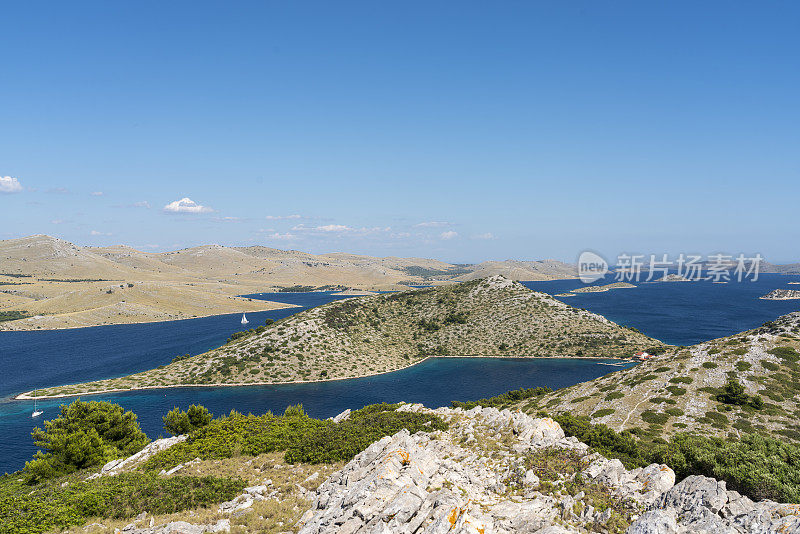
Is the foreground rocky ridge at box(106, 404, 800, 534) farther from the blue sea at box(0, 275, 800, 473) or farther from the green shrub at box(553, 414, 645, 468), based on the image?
the blue sea at box(0, 275, 800, 473)

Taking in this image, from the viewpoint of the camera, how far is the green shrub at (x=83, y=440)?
33750 millimetres

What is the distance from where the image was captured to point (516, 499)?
59.0 feet

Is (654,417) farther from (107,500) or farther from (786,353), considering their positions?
(107,500)

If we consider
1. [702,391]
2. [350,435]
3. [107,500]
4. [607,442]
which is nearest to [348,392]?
[350,435]

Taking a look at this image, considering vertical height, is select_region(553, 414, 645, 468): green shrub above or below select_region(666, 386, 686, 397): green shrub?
above

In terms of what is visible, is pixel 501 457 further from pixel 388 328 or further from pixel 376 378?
pixel 388 328

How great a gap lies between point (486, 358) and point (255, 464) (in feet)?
330

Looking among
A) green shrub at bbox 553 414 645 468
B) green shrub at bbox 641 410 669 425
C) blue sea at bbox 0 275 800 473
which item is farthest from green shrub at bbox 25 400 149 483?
green shrub at bbox 641 410 669 425

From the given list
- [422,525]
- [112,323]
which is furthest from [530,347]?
[112,323]

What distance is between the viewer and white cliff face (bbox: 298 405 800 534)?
45.8ft

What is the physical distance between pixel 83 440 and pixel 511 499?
1557 inches

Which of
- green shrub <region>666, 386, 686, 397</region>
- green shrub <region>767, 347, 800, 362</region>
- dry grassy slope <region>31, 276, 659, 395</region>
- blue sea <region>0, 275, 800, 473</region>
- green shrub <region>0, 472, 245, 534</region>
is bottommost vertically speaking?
blue sea <region>0, 275, 800, 473</region>

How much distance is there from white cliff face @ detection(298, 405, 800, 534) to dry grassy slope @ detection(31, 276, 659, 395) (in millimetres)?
84164

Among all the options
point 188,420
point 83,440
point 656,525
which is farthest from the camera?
point 188,420
